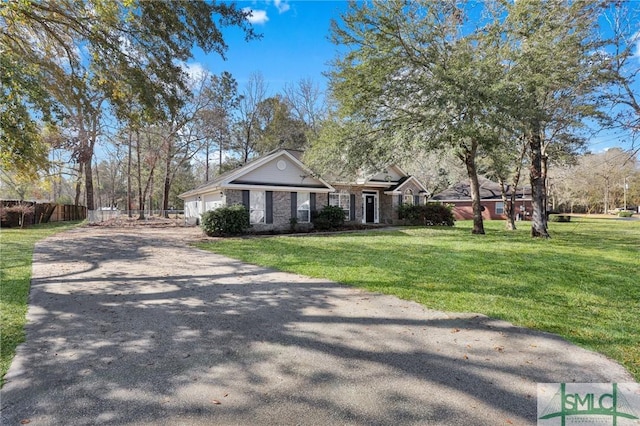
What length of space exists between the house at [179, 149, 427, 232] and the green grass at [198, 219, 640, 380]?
5.57 m

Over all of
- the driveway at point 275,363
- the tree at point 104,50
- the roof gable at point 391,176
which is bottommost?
the driveway at point 275,363

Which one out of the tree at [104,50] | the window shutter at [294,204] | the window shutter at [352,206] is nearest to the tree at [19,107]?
the tree at [104,50]

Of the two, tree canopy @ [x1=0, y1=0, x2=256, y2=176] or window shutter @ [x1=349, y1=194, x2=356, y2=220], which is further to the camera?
window shutter @ [x1=349, y1=194, x2=356, y2=220]

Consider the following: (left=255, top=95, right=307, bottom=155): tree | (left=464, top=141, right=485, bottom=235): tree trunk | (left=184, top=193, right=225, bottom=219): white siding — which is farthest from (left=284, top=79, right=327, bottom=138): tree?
(left=464, top=141, right=485, bottom=235): tree trunk

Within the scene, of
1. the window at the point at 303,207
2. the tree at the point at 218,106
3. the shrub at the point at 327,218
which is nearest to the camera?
the shrub at the point at 327,218

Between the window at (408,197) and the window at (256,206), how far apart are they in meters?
10.3

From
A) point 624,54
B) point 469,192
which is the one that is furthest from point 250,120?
point 624,54

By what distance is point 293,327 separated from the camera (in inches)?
166

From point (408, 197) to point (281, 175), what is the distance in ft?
31.9

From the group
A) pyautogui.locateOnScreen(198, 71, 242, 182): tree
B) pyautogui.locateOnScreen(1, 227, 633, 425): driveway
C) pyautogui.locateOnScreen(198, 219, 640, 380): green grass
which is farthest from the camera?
pyautogui.locateOnScreen(198, 71, 242, 182): tree

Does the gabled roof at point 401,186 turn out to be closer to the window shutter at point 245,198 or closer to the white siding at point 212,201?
the window shutter at point 245,198

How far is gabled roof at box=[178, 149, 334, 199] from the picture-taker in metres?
17.2

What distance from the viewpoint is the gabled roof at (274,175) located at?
56.4ft

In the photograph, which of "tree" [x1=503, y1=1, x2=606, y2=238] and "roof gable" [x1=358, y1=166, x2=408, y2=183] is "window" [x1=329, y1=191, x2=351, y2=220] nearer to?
"roof gable" [x1=358, y1=166, x2=408, y2=183]
